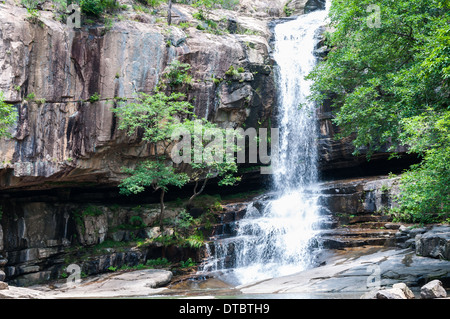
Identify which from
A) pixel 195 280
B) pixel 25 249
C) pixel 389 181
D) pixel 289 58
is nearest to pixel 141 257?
pixel 195 280

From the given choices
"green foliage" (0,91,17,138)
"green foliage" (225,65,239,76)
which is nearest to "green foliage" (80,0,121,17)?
"green foliage" (0,91,17,138)

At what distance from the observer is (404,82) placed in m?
9.80

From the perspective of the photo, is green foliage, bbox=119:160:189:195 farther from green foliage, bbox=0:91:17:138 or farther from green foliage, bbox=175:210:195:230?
green foliage, bbox=0:91:17:138

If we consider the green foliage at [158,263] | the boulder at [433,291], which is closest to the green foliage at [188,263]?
the green foliage at [158,263]

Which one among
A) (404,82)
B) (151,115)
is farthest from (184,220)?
(404,82)

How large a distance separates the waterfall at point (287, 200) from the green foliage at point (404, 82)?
2.65 m

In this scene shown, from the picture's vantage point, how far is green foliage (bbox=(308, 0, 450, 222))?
8.07m

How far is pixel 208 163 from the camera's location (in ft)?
53.9

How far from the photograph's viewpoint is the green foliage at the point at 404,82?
26.5 feet

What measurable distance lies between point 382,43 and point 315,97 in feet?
9.78

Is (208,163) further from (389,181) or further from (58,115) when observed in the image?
(389,181)

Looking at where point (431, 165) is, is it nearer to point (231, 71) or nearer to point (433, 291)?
point (433, 291)

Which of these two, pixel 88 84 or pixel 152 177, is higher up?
pixel 88 84

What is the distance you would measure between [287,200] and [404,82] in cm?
996
